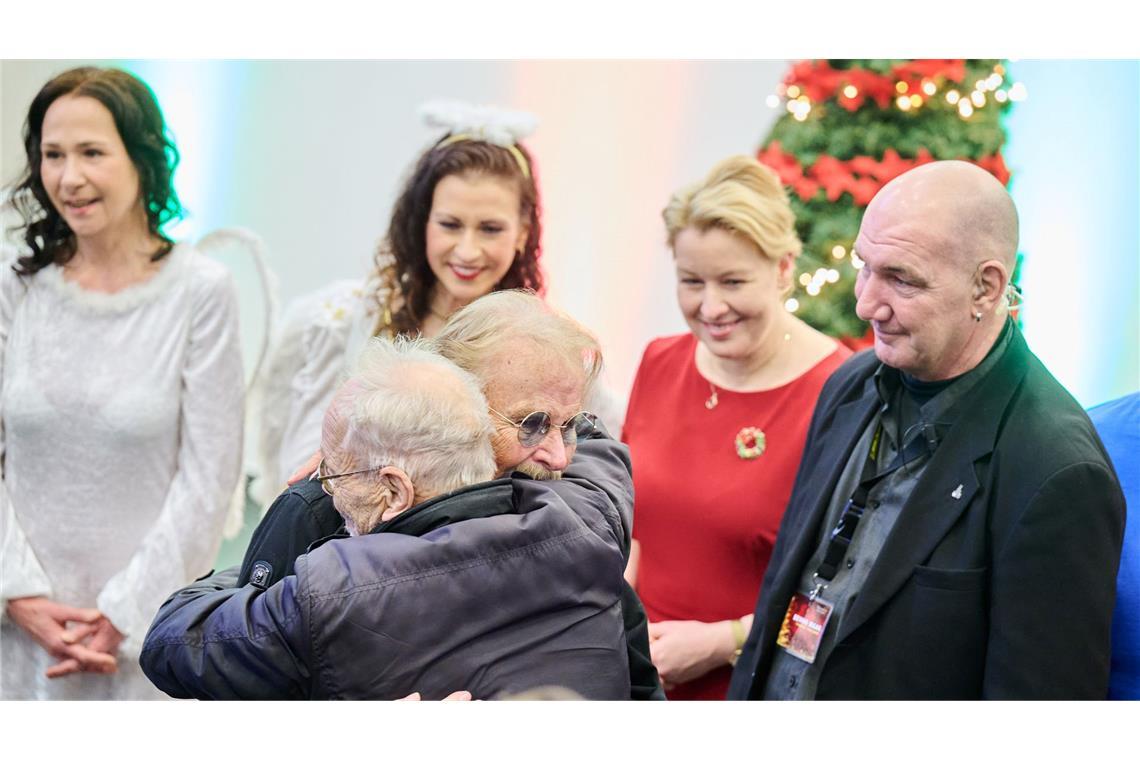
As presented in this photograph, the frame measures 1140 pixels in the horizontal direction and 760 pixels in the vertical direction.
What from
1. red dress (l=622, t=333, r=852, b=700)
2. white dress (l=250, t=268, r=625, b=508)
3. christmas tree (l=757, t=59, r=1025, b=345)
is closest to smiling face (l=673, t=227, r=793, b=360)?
red dress (l=622, t=333, r=852, b=700)

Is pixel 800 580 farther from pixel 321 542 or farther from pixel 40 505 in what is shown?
pixel 40 505

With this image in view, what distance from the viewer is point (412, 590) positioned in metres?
1.65

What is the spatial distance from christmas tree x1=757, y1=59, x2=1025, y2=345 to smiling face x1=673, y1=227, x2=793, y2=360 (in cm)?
115

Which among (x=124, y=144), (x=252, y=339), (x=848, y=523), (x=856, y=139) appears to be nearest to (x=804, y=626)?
(x=848, y=523)

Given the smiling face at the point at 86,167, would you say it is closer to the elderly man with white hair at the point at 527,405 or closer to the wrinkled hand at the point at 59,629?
the wrinkled hand at the point at 59,629

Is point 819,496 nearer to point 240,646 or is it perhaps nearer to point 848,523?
point 848,523

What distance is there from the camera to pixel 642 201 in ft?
16.8

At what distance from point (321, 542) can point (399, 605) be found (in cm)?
19

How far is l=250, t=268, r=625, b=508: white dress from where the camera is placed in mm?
3375

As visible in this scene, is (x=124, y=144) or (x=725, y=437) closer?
(x=725, y=437)

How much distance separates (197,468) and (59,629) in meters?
0.57

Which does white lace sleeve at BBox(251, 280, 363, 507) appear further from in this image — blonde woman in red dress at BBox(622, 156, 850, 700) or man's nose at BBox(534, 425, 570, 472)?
man's nose at BBox(534, 425, 570, 472)

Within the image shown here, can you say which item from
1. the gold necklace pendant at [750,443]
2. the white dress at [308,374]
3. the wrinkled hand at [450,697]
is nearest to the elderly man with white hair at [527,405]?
the wrinkled hand at [450,697]

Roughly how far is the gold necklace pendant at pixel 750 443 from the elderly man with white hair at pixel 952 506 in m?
0.50
